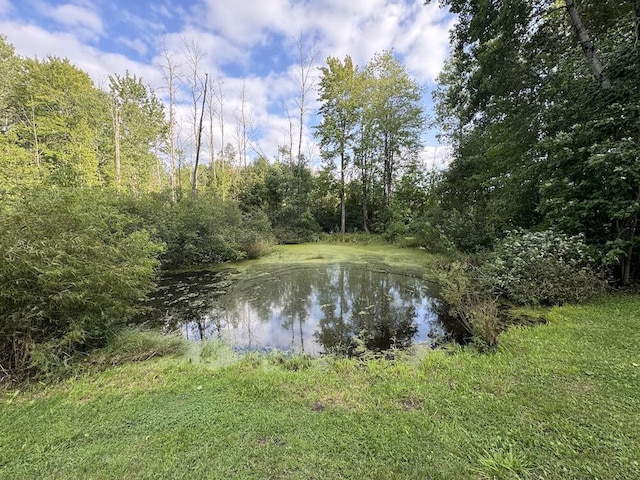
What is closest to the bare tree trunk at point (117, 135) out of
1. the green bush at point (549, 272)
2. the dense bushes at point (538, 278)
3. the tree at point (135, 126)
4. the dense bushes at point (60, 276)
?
the tree at point (135, 126)

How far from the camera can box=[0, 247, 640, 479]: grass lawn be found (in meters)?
1.52

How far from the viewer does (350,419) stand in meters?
1.93

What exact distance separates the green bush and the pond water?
1.31m

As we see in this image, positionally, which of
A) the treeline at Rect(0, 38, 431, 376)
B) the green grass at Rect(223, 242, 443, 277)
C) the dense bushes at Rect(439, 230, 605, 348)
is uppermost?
the treeline at Rect(0, 38, 431, 376)

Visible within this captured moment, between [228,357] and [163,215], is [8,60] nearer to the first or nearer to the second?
[163,215]

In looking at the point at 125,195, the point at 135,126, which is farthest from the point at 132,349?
the point at 135,126

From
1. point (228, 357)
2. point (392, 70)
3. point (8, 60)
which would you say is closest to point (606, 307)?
point (228, 357)

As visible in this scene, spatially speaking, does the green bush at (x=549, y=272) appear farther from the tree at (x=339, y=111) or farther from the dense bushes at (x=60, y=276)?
the tree at (x=339, y=111)

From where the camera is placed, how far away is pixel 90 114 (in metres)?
16.6

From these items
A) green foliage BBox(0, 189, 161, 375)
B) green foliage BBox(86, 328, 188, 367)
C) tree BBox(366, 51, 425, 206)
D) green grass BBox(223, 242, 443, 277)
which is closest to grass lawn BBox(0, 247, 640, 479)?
green foliage BBox(86, 328, 188, 367)

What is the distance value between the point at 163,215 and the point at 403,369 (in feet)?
27.7

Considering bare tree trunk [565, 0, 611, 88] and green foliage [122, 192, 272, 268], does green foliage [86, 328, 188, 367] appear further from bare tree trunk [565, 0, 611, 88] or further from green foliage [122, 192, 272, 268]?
bare tree trunk [565, 0, 611, 88]

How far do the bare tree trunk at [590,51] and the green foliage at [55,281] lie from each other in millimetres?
7197

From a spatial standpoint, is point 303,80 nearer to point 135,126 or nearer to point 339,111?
point 339,111
